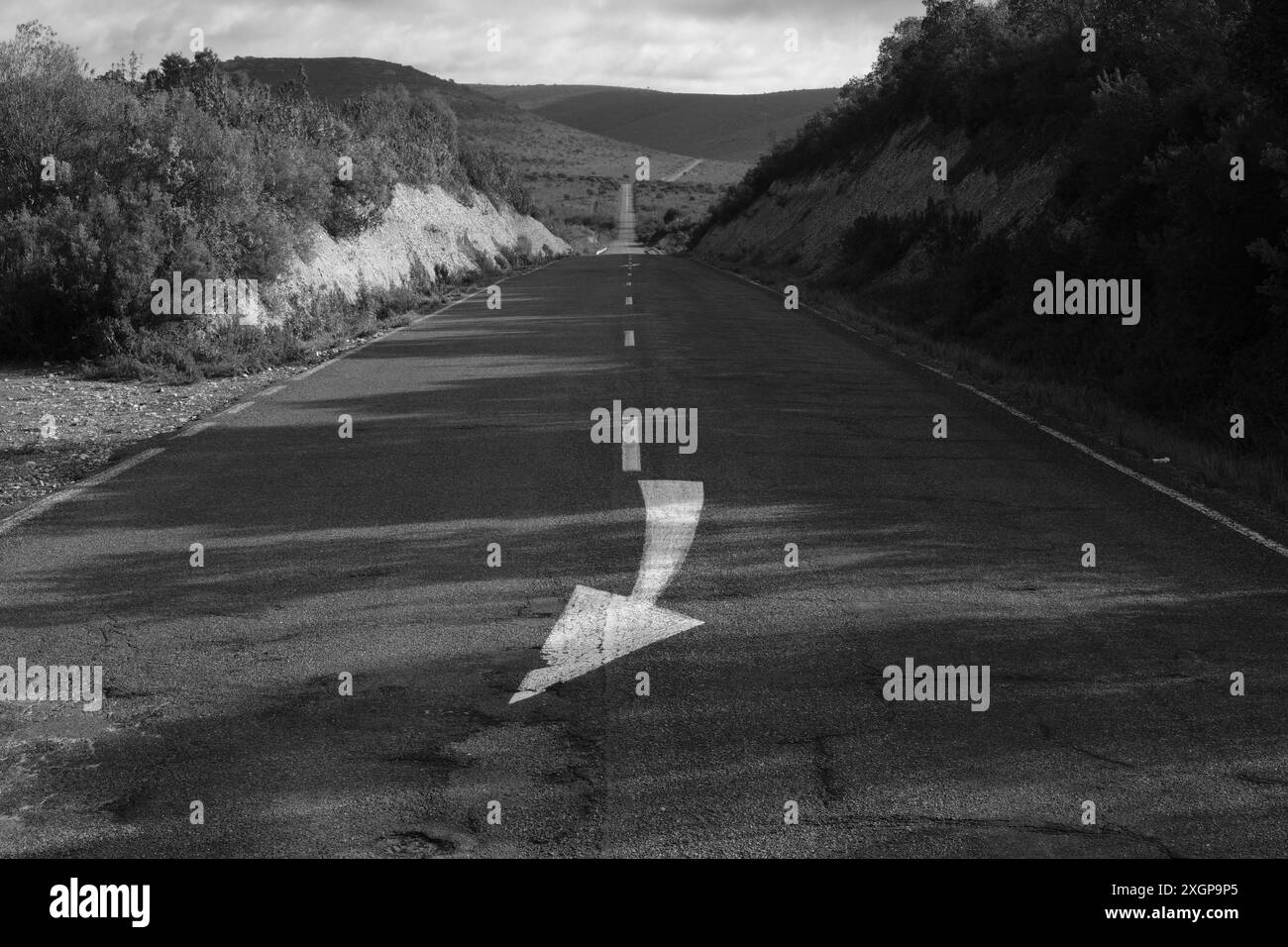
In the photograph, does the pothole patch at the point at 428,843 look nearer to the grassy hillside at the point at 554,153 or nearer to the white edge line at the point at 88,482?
the white edge line at the point at 88,482

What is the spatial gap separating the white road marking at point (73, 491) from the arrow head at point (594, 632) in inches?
158

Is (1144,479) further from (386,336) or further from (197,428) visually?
(386,336)

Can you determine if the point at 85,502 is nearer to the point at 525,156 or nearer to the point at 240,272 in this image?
the point at 240,272

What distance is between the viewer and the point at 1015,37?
3112 cm

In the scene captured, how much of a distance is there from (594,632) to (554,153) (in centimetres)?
16462

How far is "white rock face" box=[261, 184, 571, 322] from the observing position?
2216 centimetres

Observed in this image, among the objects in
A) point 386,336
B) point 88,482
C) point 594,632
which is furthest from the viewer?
point 386,336

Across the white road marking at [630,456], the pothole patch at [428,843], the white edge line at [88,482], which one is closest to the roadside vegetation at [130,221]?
the white edge line at [88,482]

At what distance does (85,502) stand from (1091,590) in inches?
258

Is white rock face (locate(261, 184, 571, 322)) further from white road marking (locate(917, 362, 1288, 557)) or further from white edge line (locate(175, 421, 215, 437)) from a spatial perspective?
white road marking (locate(917, 362, 1288, 557))

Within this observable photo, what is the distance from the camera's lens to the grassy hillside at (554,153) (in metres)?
129

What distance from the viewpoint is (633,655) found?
577 centimetres

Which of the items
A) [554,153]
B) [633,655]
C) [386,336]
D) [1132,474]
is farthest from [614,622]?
[554,153]
